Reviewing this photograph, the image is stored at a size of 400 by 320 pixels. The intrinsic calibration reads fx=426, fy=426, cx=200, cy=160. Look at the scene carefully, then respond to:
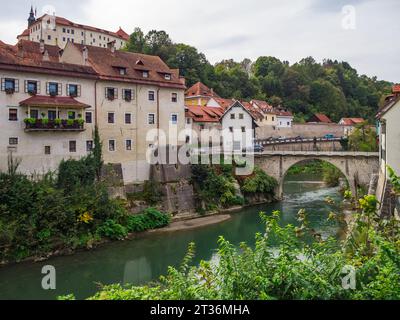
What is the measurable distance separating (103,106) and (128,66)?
4061 millimetres

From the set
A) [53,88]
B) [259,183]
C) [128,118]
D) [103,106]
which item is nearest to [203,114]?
[259,183]

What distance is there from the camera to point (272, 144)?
4756 cm

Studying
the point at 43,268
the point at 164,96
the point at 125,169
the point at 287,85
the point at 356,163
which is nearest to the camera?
the point at 43,268

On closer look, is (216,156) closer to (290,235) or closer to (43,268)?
(43,268)

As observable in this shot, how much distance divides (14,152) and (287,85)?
222ft

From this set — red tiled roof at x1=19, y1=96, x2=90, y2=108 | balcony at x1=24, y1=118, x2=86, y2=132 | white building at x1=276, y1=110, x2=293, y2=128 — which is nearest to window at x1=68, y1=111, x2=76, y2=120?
balcony at x1=24, y1=118, x2=86, y2=132

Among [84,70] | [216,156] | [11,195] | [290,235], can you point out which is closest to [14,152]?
[11,195]

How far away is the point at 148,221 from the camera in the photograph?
27812 mm

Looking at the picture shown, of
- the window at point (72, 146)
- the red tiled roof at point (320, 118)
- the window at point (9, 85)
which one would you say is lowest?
the window at point (72, 146)

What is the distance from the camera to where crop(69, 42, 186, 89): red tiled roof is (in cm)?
2903

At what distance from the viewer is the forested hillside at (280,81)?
6669cm

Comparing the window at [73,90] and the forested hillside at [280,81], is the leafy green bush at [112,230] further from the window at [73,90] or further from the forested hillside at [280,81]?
the forested hillside at [280,81]

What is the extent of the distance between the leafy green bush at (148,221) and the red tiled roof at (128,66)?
9.33 metres

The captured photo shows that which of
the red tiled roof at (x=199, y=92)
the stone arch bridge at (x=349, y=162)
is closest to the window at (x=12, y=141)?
the stone arch bridge at (x=349, y=162)
